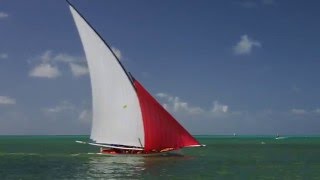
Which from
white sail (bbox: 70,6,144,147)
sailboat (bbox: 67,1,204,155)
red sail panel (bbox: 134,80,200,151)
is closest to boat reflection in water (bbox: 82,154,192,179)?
sailboat (bbox: 67,1,204,155)

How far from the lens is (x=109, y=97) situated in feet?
191

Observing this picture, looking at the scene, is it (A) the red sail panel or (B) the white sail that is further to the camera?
(A) the red sail panel

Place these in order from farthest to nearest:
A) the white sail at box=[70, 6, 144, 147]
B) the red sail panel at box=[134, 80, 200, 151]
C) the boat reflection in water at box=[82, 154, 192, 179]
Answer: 1. the red sail panel at box=[134, 80, 200, 151]
2. the white sail at box=[70, 6, 144, 147]
3. the boat reflection in water at box=[82, 154, 192, 179]

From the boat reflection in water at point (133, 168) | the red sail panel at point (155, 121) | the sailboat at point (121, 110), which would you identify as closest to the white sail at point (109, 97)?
the sailboat at point (121, 110)

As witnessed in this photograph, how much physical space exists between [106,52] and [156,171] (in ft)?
53.4

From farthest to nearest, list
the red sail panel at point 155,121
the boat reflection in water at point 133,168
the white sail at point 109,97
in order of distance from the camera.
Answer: the red sail panel at point 155,121, the white sail at point 109,97, the boat reflection in water at point 133,168

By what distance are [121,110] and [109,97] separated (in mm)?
2063

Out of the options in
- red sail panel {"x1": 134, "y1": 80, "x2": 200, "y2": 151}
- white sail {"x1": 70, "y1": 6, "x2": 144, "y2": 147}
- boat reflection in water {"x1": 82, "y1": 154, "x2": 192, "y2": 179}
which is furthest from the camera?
red sail panel {"x1": 134, "y1": 80, "x2": 200, "y2": 151}

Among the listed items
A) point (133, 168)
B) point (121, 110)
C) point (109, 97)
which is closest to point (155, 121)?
point (121, 110)

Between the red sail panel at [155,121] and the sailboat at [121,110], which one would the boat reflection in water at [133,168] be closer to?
the sailboat at [121,110]

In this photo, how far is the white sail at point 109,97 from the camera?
186 ft

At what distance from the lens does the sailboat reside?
56.9 meters

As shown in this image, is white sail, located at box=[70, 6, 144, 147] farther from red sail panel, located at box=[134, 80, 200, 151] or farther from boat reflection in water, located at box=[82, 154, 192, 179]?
boat reflection in water, located at box=[82, 154, 192, 179]

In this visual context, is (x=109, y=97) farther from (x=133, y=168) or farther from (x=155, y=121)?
(x=133, y=168)
